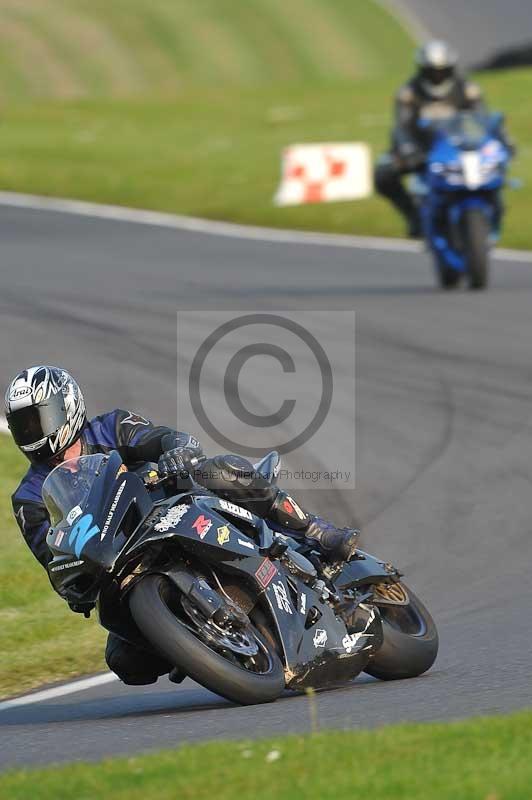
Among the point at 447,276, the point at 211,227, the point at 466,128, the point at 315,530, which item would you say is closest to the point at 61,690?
the point at 315,530

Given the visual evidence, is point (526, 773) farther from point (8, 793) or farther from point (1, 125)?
point (1, 125)

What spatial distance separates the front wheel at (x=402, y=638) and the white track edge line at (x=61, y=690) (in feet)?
4.33

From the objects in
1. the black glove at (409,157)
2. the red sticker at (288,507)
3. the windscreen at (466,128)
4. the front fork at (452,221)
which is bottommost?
the red sticker at (288,507)

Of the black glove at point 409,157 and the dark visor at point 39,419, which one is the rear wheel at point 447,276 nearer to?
the black glove at point 409,157

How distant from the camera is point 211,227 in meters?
21.1

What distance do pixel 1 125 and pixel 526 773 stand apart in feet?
95.5

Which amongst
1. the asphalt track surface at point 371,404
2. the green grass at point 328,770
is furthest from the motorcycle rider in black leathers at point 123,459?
the green grass at point 328,770

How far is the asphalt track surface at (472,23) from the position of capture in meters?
43.1

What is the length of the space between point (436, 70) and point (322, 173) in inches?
254

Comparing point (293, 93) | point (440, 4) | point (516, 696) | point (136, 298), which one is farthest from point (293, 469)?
point (440, 4)

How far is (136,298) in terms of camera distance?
15578 mm

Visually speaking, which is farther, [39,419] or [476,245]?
[476,245]

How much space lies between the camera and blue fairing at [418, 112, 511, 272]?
14766 millimetres

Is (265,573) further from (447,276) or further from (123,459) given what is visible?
(447,276)
